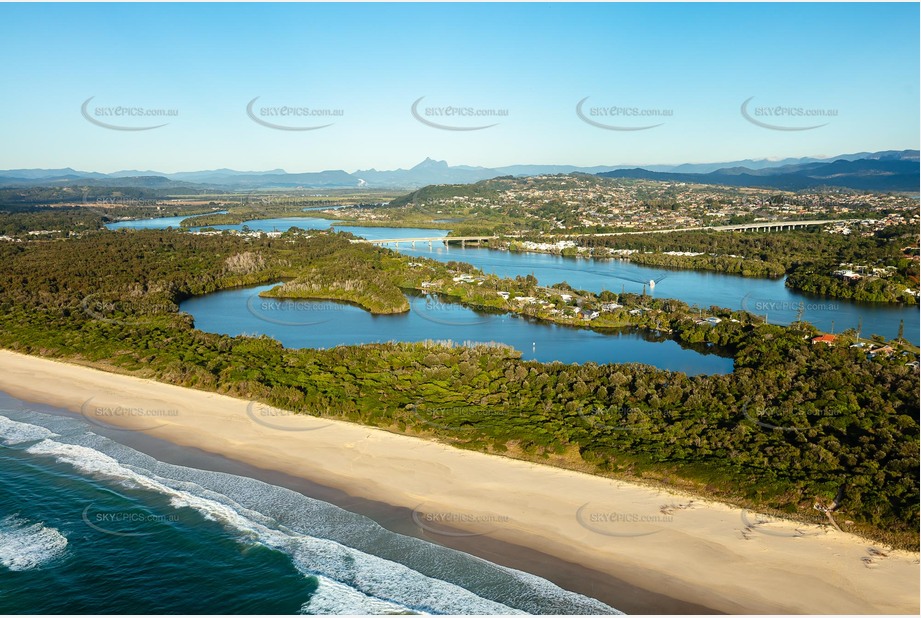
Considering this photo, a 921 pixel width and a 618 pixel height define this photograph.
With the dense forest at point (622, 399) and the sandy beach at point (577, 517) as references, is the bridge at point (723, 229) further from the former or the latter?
the sandy beach at point (577, 517)

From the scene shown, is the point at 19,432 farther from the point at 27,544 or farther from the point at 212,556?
the point at 212,556

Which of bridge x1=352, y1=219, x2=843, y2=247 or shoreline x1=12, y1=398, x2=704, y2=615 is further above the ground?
bridge x1=352, y1=219, x2=843, y2=247

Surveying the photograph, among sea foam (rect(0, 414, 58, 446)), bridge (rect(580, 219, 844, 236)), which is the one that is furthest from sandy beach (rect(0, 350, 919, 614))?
bridge (rect(580, 219, 844, 236))

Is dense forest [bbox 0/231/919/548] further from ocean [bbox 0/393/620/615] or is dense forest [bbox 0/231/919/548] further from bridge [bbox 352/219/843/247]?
bridge [bbox 352/219/843/247]

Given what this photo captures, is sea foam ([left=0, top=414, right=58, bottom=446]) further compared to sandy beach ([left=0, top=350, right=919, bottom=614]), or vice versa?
sea foam ([left=0, top=414, right=58, bottom=446])

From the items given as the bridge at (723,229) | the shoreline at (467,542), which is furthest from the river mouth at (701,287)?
the shoreline at (467,542)

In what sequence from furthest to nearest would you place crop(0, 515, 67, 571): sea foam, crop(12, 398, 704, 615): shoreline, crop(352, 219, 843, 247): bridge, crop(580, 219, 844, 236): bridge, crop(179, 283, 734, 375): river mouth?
crop(580, 219, 844, 236): bridge → crop(352, 219, 843, 247): bridge → crop(179, 283, 734, 375): river mouth → crop(0, 515, 67, 571): sea foam → crop(12, 398, 704, 615): shoreline

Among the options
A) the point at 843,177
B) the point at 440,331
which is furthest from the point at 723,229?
the point at 843,177
